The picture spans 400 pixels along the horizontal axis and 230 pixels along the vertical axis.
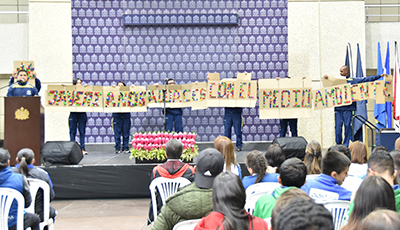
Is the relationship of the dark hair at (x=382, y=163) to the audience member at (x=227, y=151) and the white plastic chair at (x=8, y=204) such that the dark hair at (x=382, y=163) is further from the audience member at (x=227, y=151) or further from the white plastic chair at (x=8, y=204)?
the white plastic chair at (x=8, y=204)

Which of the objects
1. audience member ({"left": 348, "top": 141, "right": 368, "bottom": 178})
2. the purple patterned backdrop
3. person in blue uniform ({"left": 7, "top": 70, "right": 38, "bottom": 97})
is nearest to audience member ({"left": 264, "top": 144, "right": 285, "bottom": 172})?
audience member ({"left": 348, "top": 141, "right": 368, "bottom": 178})

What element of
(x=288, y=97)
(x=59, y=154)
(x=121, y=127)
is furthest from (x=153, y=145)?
(x=288, y=97)

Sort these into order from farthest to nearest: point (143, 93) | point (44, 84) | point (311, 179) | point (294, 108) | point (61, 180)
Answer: point (44, 84)
point (143, 93)
point (294, 108)
point (61, 180)
point (311, 179)

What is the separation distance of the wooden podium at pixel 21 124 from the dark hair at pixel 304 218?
5.70 meters

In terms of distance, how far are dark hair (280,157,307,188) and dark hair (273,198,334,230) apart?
1277 mm

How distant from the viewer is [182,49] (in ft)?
31.0

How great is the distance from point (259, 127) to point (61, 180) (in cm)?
471

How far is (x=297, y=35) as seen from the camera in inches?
370

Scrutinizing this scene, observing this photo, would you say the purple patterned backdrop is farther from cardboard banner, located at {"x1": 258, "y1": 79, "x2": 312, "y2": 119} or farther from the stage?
the stage

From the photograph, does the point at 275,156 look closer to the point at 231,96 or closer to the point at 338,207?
the point at 338,207

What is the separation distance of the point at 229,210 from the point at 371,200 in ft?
1.82

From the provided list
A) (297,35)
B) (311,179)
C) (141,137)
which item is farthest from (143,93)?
(311,179)

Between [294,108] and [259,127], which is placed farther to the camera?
[259,127]

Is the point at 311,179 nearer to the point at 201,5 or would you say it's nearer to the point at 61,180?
the point at 61,180
